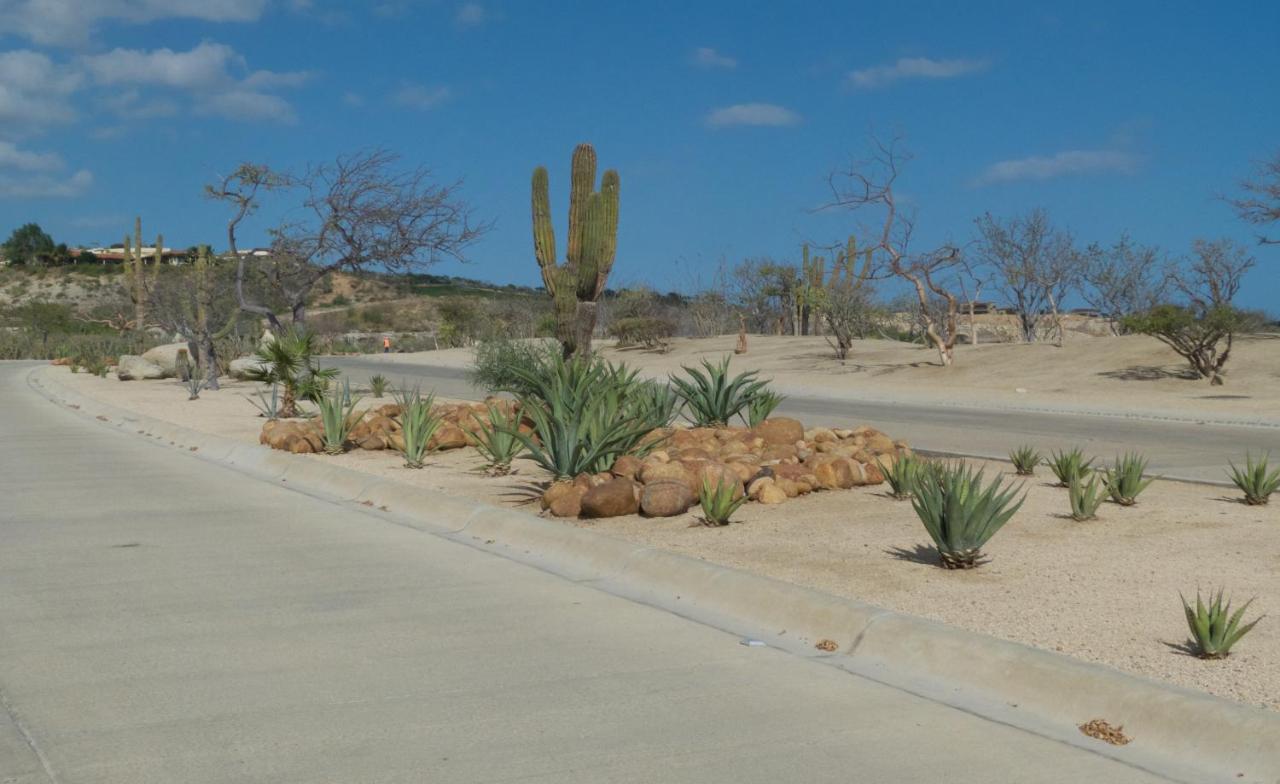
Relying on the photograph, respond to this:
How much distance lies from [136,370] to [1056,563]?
35.2 meters

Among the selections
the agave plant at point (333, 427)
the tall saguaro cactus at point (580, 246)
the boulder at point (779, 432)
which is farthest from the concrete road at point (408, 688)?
the tall saguaro cactus at point (580, 246)

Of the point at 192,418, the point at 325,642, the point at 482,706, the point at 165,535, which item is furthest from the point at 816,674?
the point at 192,418

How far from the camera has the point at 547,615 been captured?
25.7 ft

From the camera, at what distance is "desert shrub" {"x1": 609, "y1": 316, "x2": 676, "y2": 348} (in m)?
56.5

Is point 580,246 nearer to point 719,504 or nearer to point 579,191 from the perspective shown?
point 579,191

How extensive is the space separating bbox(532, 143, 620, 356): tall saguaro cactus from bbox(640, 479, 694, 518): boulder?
32.5ft

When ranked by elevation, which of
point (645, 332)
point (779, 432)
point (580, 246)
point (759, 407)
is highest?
point (580, 246)

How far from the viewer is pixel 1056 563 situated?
867 cm

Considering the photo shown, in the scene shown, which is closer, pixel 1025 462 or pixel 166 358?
pixel 1025 462

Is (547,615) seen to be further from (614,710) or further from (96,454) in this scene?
(96,454)

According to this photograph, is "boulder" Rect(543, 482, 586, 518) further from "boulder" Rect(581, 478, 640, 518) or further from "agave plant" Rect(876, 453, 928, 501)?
→ "agave plant" Rect(876, 453, 928, 501)

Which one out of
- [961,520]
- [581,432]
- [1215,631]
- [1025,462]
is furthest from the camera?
[1025,462]

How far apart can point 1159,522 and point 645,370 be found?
1462 inches

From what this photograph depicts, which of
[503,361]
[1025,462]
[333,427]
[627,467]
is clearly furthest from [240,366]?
[1025,462]
